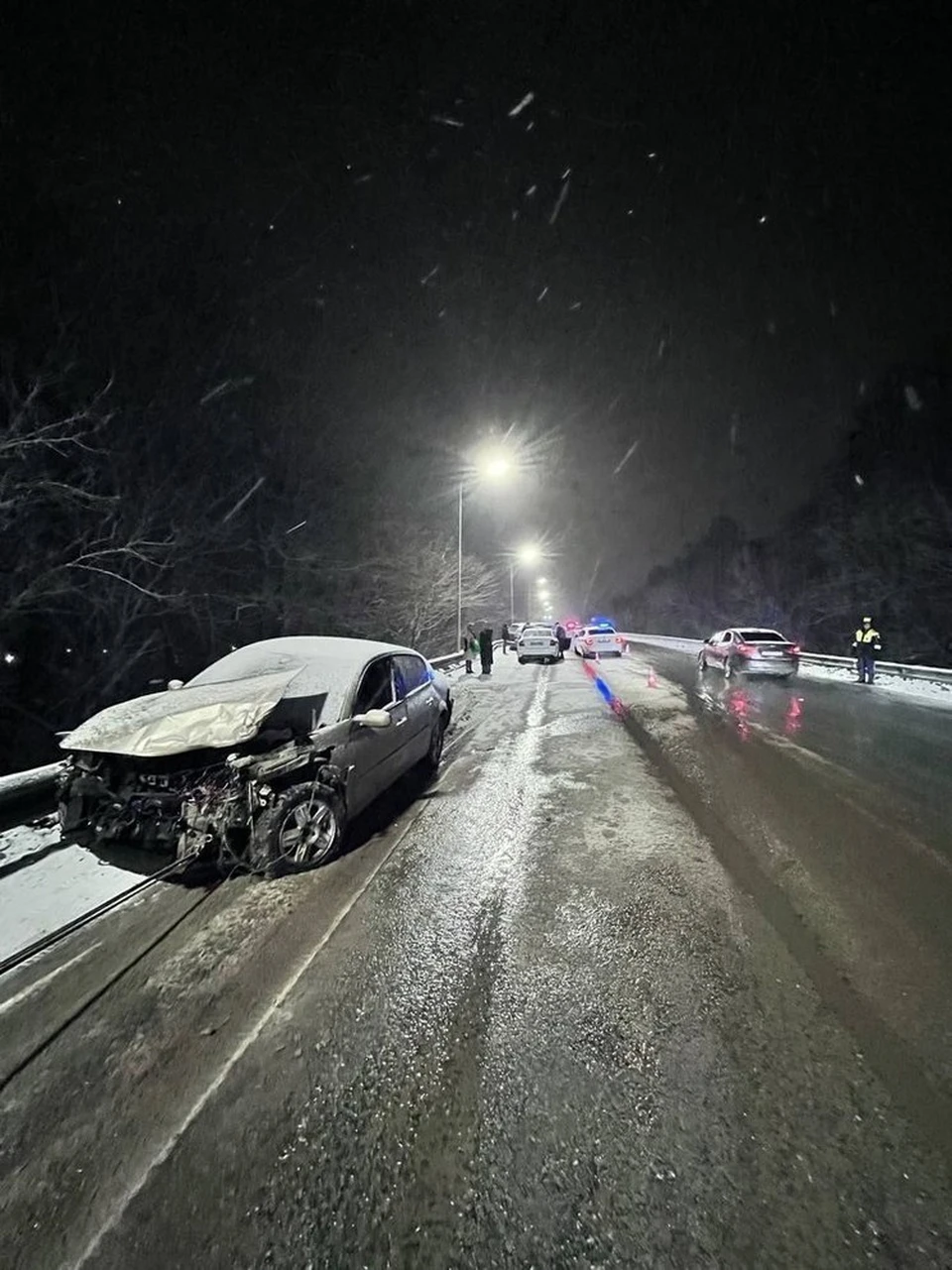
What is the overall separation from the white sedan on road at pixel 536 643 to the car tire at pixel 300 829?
64.2ft

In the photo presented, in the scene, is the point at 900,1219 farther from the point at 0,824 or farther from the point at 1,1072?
the point at 0,824

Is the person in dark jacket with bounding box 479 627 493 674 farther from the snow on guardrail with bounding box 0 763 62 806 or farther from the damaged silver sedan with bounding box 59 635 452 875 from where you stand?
the snow on guardrail with bounding box 0 763 62 806

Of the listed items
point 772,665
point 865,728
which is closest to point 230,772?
point 865,728

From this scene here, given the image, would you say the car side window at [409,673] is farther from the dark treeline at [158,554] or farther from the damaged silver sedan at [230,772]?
the dark treeline at [158,554]

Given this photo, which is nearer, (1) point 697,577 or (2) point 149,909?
(2) point 149,909

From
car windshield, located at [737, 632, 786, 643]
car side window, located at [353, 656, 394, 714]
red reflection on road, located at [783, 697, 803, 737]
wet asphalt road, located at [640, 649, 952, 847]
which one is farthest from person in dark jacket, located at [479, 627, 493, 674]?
car side window, located at [353, 656, 394, 714]

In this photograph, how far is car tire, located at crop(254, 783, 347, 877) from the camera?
12.9 feet

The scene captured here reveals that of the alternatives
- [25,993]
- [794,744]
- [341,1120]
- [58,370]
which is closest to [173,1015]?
[25,993]

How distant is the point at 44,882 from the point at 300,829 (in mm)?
1857

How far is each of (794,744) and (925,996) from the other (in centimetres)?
580

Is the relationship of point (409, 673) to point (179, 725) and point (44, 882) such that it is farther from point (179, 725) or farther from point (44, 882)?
point (44, 882)

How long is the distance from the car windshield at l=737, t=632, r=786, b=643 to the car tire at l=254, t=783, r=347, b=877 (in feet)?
48.7

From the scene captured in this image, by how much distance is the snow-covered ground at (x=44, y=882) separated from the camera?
11.4 ft

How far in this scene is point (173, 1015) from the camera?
8.82 feet
